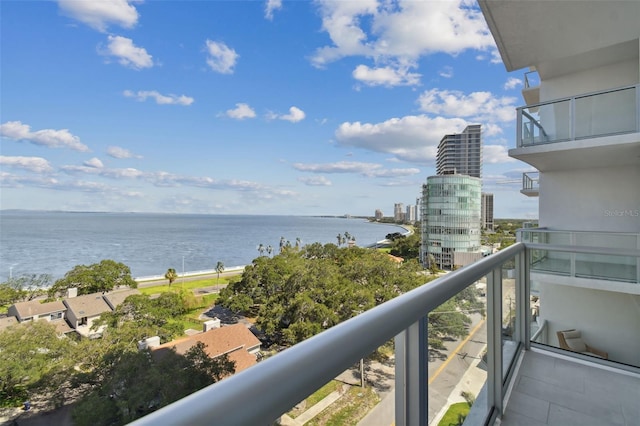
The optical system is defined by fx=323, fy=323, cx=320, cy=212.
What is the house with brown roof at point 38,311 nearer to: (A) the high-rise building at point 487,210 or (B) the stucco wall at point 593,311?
(B) the stucco wall at point 593,311

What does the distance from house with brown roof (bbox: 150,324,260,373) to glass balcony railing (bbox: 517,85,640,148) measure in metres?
10.2

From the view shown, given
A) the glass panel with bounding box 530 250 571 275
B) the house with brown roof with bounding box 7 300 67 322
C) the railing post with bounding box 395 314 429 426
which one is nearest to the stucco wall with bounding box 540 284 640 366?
the glass panel with bounding box 530 250 571 275

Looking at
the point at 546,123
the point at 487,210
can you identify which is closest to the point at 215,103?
the point at 487,210

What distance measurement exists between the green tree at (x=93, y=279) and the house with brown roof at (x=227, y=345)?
54.9ft

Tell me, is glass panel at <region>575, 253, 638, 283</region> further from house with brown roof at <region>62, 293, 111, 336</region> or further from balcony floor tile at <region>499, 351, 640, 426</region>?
house with brown roof at <region>62, 293, 111, 336</region>

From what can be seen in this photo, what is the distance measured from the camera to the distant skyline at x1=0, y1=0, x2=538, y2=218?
32375mm

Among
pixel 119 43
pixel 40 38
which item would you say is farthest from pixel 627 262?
pixel 119 43

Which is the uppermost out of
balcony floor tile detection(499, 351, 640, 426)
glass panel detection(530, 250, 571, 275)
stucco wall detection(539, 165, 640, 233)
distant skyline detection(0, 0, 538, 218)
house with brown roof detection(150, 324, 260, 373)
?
distant skyline detection(0, 0, 538, 218)

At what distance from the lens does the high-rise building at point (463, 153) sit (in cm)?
3443

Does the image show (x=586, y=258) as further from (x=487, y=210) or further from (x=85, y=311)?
(x=487, y=210)

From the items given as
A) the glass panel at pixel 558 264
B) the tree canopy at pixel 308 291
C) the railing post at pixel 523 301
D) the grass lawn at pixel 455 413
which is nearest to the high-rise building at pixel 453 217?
the tree canopy at pixel 308 291

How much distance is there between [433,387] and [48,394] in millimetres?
14255

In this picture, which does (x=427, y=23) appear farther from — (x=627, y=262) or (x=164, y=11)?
(x=164, y=11)

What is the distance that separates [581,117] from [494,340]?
5.34m
